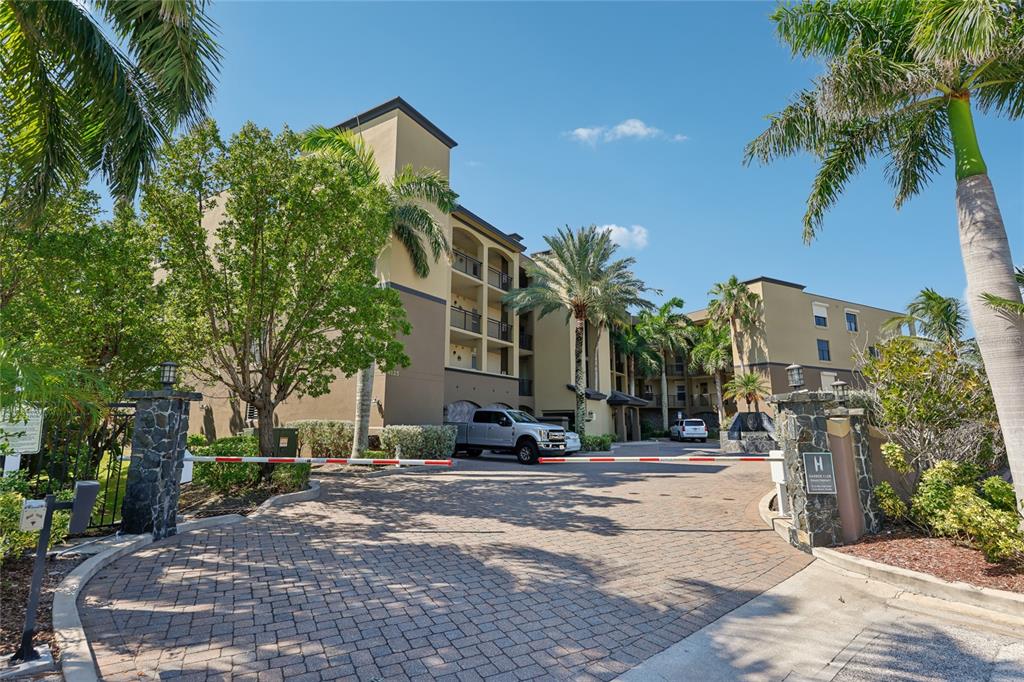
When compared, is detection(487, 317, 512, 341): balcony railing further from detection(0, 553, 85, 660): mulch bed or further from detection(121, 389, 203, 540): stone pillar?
detection(0, 553, 85, 660): mulch bed

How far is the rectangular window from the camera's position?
36562mm

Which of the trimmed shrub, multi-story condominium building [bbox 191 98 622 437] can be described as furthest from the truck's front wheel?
multi-story condominium building [bbox 191 98 622 437]

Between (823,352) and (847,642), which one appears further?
(823,352)

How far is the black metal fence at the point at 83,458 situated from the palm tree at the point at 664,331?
34.0 m

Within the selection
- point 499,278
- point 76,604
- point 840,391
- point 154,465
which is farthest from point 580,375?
point 76,604

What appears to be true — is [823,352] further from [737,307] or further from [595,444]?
[595,444]

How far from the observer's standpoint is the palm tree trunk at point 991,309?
5820 millimetres

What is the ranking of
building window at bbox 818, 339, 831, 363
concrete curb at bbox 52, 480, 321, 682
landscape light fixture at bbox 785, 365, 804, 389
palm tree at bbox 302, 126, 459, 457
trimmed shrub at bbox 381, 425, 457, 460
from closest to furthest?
concrete curb at bbox 52, 480, 321, 682, landscape light fixture at bbox 785, 365, 804, 389, palm tree at bbox 302, 126, 459, 457, trimmed shrub at bbox 381, 425, 457, 460, building window at bbox 818, 339, 831, 363

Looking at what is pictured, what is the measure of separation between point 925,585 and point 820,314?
3758 cm

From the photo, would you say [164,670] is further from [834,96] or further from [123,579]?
[834,96]

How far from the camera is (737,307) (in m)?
34.9

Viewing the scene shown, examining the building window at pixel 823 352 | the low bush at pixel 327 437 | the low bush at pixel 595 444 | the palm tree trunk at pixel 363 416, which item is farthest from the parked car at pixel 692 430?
the palm tree trunk at pixel 363 416

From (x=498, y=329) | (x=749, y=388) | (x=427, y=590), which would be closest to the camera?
(x=427, y=590)

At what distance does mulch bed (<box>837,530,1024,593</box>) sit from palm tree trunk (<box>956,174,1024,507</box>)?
1006 millimetres
